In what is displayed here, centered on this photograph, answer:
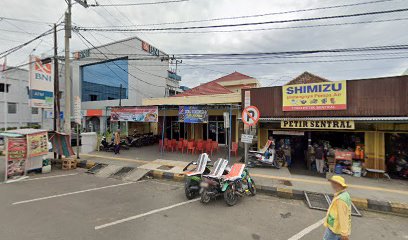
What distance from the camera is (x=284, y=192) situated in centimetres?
700

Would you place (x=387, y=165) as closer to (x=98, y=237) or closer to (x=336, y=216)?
(x=336, y=216)

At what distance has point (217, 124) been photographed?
1661 cm

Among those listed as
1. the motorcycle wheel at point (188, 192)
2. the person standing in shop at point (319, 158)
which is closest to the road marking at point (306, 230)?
the motorcycle wheel at point (188, 192)

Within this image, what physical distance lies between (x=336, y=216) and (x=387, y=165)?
29.0ft

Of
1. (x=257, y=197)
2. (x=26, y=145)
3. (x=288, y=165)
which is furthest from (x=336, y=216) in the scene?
(x=26, y=145)

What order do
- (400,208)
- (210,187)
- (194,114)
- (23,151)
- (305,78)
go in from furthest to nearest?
(305,78) → (194,114) → (23,151) → (210,187) → (400,208)

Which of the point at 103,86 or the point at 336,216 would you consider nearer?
the point at 336,216

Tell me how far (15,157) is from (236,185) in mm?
9311

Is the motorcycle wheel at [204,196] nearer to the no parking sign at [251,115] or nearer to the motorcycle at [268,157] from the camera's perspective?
the no parking sign at [251,115]

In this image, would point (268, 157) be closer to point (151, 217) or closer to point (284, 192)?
point (284, 192)

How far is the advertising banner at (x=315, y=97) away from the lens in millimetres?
9477

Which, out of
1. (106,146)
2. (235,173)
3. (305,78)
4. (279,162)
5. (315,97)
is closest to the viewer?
(235,173)

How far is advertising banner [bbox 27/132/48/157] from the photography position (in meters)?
9.29

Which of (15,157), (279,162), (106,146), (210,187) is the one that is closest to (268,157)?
(279,162)
